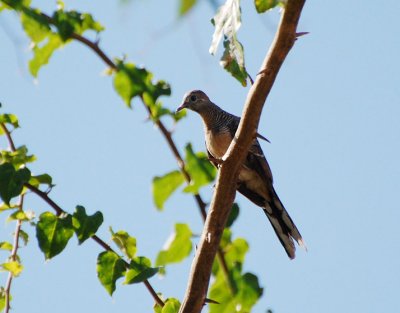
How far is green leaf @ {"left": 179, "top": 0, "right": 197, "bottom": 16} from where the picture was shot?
108 cm

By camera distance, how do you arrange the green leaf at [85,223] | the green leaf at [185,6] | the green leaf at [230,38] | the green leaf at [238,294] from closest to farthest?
1. the green leaf at [185,6]
2. the green leaf at [230,38]
3. the green leaf at [238,294]
4. the green leaf at [85,223]

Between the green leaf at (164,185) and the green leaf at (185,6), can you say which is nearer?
the green leaf at (185,6)

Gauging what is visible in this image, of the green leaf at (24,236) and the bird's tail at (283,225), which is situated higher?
the bird's tail at (283,225)

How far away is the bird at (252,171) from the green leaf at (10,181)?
3.23 m

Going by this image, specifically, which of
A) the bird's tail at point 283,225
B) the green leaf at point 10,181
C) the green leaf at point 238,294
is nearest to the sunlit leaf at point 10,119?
the green leaf at point 10,181

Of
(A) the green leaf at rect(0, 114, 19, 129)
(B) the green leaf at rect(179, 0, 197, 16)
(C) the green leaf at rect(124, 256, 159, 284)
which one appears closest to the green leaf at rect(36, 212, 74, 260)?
(C) the green leaf at rect(124, 256, 159, 284)

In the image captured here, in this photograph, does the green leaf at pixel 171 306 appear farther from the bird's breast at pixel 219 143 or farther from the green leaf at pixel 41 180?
the bird's breast at pixel 219 143

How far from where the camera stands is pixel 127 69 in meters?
1.95

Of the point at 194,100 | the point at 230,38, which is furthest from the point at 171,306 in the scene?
the point at 194,100

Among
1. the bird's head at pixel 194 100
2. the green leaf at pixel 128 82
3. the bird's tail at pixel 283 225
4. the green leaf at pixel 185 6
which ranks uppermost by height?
the bird's head at pixel 194 100

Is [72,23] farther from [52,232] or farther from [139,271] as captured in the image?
[139,271]

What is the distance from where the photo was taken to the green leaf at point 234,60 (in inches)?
72.7

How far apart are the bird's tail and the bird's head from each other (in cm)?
186

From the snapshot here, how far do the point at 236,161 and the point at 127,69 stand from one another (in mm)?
610
